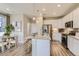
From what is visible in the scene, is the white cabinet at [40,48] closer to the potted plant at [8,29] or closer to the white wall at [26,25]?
the white wall at [26,25]

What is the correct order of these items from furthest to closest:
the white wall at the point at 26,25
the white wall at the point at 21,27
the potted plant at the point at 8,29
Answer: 1. the white wall at the point at 26,25
2. the white wall at the point at 21,27
3. the potted plant at the point at 8,29

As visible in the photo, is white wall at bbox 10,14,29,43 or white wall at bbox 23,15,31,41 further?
white wall at bbox 23,15,31,41

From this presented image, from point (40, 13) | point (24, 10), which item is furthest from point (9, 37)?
point (40, 13)

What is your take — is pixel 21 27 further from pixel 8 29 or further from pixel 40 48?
pixel 40 48

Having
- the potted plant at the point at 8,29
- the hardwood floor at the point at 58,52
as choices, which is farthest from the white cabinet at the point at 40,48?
the potted plant at the point at 8,29

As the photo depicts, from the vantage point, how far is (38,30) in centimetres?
373

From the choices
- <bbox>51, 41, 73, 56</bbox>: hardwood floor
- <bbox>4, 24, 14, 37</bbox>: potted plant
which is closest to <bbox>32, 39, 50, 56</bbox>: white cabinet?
<bbox>51, 41, 73, 56</bbox>: hardwood floor

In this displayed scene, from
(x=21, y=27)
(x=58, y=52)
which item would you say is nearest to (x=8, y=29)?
(x=21, y=27)

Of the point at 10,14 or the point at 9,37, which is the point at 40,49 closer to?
the point at 9,37

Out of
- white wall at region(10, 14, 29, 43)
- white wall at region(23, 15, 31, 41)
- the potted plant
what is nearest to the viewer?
the potted plant

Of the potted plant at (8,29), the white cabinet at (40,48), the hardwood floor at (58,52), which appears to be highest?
the potted plant at (8,29)

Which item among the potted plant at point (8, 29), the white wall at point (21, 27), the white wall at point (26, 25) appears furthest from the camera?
the white wall at point (26, 25)

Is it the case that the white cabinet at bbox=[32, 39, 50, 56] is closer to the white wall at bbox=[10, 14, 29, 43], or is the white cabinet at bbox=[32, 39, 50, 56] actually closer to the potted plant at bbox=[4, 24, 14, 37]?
the white wall at bbox=[10, 14, 29, 43]

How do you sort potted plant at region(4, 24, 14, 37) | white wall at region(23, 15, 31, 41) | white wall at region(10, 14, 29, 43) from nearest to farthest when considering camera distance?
potted plant at region(4, 24, 14, 37) < white wall at region(10, 14, 29, 43) < white wall at region(23, 15, 31, 41)
